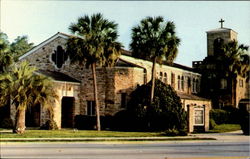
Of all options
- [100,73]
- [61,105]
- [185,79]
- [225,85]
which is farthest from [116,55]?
[225,85]

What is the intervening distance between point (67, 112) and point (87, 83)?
10.7ft

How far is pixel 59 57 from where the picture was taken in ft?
133

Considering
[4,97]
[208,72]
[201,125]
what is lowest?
[201,125]

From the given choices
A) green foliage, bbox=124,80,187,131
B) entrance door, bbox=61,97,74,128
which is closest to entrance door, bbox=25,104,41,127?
entrance door, bbox=61,97,74,128

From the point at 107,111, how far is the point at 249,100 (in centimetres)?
2322

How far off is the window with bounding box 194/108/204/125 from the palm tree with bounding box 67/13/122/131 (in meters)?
9.17

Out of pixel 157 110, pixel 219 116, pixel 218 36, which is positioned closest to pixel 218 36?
pixel 218 36

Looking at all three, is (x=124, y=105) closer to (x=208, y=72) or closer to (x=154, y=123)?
(x=154, y=123)

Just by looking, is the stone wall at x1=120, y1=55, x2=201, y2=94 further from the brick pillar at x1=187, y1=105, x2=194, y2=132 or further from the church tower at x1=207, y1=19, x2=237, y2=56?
the church tower at x1=207, y1=19, x2=237, y2=56

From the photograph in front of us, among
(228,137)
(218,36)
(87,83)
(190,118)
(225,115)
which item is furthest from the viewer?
(218,36)

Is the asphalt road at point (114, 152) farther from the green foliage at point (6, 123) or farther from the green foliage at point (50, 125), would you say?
the green foliage at point (6, 123)

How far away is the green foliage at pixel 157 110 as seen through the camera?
113ft

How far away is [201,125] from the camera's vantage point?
122 feet

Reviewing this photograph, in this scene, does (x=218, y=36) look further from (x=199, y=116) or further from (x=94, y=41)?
(x=94, y=41)
